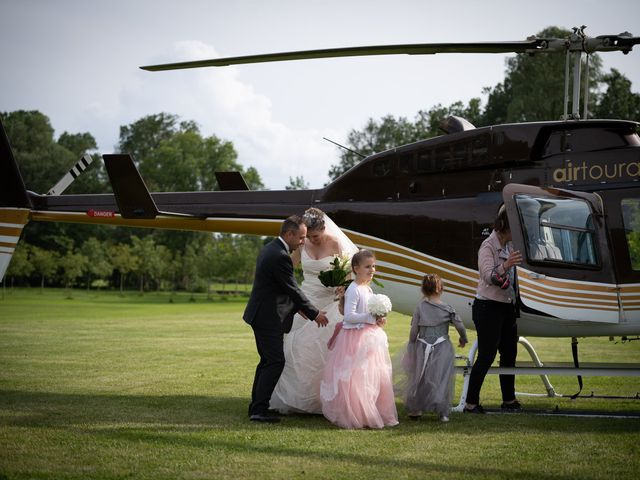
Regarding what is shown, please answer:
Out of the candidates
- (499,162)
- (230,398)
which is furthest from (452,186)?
(230,398)

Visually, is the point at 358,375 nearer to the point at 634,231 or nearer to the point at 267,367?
the point at 267,367

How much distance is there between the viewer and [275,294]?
7785mm

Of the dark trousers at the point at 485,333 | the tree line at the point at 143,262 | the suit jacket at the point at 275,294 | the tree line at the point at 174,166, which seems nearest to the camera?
the suit jacket at the point at 275,294

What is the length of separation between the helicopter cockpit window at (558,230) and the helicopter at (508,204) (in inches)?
0.4

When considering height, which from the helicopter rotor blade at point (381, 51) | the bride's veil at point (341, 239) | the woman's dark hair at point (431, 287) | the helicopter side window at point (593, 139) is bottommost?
the woman's dark hair at point (431, 287)

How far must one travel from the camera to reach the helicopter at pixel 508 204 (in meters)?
8.20

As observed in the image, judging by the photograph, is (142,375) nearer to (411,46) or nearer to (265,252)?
(265,252)

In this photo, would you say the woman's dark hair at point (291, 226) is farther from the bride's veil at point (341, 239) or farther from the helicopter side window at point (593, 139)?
the helicopter side window at point (593, 139)

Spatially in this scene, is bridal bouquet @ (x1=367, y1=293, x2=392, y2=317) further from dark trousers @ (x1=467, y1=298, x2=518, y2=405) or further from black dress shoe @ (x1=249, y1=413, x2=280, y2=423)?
black dress shoe @ (x1=249, y1=413, x2=280, y2=423)

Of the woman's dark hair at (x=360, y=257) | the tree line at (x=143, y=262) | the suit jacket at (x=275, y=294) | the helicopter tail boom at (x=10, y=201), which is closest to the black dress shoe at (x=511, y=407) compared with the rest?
the woman's dark hair at (x=360, y=257)

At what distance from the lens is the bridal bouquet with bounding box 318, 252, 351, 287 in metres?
8.27

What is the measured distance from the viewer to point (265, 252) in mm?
7727

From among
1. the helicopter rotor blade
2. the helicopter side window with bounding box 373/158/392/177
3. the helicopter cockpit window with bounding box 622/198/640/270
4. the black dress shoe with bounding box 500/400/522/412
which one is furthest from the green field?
the helicopter rotor blade

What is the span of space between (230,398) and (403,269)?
9.00 feet
